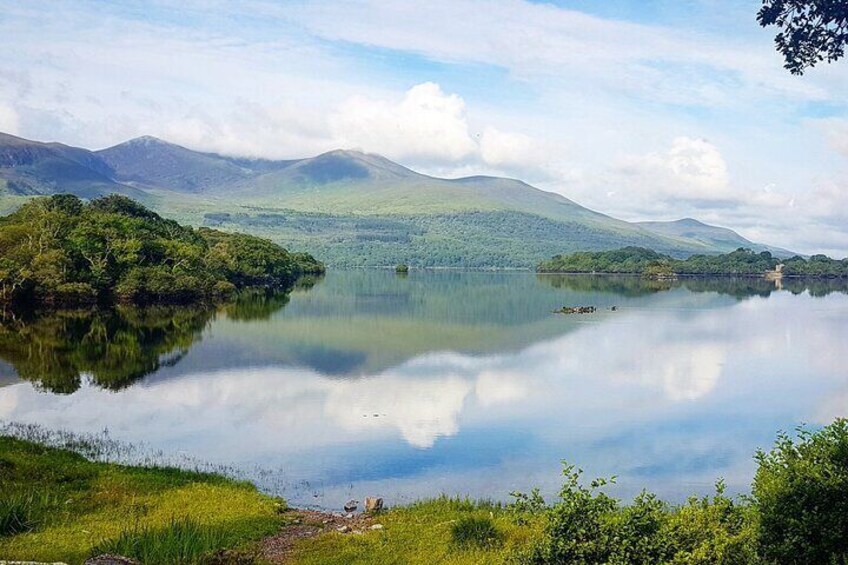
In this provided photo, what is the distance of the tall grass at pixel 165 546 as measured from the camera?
1264 centimetres

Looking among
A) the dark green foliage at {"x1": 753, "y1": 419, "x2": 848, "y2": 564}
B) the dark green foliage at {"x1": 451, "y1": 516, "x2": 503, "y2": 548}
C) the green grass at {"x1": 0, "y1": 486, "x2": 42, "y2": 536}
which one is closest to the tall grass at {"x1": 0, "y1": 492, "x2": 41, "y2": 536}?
the green grass at {"x1": 0, "y1": 486, "x2": 42, "y2": 536}

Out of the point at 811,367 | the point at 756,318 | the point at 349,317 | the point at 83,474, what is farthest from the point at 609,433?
the point at 756,318

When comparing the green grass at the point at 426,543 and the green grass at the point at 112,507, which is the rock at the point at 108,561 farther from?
the green grass at the point at 426,543

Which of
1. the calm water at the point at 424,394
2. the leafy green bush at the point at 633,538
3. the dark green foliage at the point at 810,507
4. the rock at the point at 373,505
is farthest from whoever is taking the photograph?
the calm water at the point at 424,394

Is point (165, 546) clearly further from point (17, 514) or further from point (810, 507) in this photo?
point (810, 507)

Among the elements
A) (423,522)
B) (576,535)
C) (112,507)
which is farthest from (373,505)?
(576,535)

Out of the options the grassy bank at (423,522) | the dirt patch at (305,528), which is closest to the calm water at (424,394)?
the dirt patch at (305,528)

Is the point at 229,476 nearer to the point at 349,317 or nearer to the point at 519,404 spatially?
the point at 519,404

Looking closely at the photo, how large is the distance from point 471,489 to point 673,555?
1568cm

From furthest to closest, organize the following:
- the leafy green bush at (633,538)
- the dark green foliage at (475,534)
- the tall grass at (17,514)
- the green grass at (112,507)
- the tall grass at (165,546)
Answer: the dark green foliage at (475,534) → the tall grass at (17,514) → the green grass at (112,507) → the tall grass at (165,546) → the leafy green bush at (633,538)

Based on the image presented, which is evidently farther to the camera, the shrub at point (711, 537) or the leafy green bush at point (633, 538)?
the leafy green bush at point (633, 538)

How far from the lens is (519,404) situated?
41625 mm

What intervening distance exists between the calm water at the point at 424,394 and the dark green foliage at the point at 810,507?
15451mm

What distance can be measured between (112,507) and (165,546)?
6.15 meters
